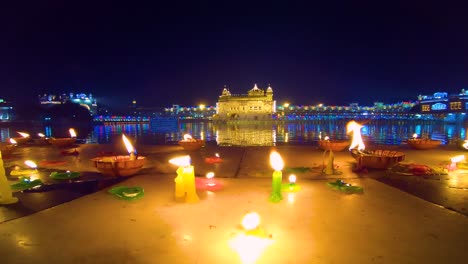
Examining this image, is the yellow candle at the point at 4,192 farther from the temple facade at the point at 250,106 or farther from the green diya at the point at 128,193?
the temple facade at the point at 250,106

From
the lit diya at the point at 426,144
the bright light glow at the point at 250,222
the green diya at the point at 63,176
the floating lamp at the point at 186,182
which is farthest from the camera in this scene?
the lit diya at the point at 426,144

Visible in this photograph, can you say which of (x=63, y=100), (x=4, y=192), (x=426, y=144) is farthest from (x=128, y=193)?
(x=63, y=100)

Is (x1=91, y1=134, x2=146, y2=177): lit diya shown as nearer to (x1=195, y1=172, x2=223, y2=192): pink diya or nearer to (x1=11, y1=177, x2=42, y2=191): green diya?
(x1=11, y1=177, x2=42, y2=191): green diya

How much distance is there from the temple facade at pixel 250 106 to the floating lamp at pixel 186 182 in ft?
384

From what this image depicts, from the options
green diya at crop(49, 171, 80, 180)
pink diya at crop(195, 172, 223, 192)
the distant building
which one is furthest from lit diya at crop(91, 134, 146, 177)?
the distant building

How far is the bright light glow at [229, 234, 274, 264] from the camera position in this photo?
186 inches

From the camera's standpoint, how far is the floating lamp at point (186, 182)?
7.48 m

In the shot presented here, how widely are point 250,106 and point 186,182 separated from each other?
121506 millimetres

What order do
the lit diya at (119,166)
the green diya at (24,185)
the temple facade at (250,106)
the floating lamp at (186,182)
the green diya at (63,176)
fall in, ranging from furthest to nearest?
the temple facade at (250,106), the green diya at (63,176), the lit diya at (119,166), the green diya at (24,185), the floating lamp at (186,182)

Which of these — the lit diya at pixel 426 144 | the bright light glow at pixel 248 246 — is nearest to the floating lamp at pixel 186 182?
the bright light glow at pixel 248 246

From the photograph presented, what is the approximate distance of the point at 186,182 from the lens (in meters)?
7.61

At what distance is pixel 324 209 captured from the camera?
23.0ft

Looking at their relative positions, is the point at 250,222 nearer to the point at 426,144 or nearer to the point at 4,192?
the point at 4,192

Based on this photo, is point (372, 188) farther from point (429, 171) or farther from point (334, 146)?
point (334, 146)
